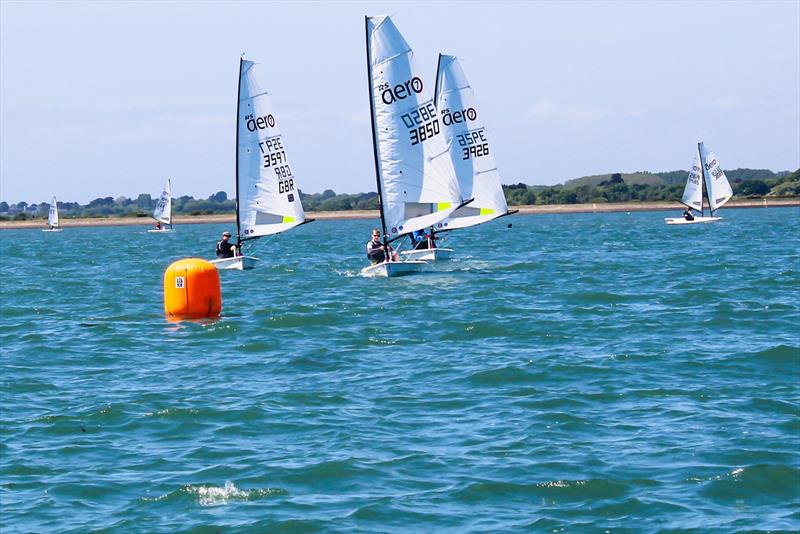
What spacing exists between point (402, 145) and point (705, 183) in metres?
51.0

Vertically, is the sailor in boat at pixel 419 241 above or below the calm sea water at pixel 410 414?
above

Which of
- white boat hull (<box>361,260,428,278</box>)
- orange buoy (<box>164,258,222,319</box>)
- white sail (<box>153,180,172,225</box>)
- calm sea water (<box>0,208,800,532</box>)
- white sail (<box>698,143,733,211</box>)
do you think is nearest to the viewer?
calm sea water (<box>0,208,800,532</box>)

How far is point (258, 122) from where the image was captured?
4241cm

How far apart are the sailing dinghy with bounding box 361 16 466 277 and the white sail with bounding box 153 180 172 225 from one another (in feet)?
233

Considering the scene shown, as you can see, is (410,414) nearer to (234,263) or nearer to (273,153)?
(234,263)

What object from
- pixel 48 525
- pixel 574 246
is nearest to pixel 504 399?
pixel 48 525

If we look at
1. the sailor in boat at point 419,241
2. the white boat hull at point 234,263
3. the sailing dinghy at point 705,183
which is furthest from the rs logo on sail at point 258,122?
the sailing dinghy at point 705,183

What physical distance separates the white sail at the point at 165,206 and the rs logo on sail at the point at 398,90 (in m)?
71.5

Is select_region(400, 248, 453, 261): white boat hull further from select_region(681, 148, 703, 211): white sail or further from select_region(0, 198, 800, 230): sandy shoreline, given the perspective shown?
select_region(0, 198, 800, 230): sandy shoreline

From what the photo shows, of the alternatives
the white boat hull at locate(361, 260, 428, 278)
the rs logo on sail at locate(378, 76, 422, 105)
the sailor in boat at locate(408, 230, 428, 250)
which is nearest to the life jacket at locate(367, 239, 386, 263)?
the white boat hull at locate(361, 260, 428, 278)

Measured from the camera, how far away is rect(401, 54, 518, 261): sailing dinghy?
42.6 m

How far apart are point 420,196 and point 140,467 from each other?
79.3 ft

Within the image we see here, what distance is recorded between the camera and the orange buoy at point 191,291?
24.5 metres

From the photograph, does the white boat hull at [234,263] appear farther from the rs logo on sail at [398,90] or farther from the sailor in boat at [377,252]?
the rs logo on sail at [398,90]
